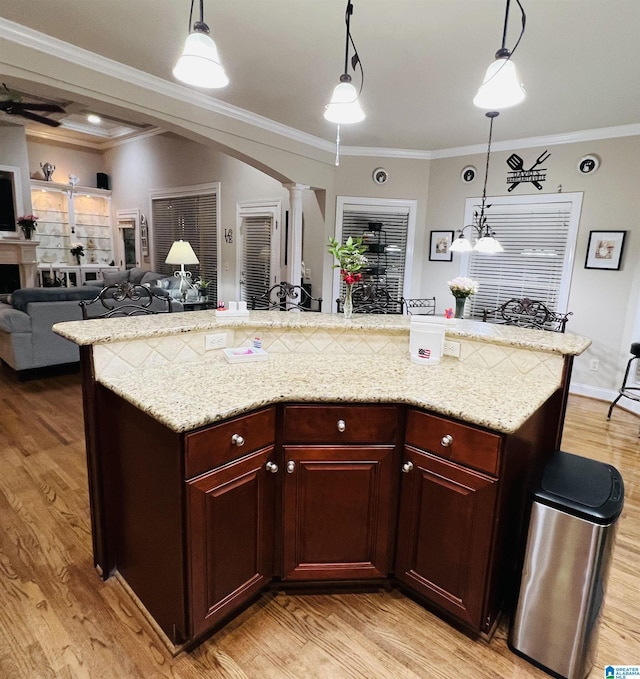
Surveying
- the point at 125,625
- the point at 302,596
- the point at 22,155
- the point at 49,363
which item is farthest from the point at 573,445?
the point at 22,155

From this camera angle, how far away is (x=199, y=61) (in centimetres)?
164

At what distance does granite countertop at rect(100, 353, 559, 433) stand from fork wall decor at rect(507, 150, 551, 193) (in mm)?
3631

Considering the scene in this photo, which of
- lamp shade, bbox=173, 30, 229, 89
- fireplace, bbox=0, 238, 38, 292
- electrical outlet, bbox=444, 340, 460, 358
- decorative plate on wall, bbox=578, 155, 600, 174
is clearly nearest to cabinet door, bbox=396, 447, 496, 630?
electrical outlet, bbox=444, 340, 460, 358

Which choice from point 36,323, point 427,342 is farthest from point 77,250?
point 427,342

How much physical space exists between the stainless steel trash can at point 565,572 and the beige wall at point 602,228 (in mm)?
3489

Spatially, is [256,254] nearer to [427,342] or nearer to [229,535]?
[427,342]

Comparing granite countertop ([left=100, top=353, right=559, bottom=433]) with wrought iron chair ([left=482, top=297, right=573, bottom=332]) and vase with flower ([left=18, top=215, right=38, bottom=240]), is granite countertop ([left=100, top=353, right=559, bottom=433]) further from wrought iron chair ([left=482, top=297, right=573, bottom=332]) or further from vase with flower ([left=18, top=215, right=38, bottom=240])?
vase with flower ([left=18, top=215, right=38, bottom=240])

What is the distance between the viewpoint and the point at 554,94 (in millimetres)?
3434

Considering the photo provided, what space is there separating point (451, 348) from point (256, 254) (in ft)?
15.8

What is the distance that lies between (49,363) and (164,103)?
9.69 feet

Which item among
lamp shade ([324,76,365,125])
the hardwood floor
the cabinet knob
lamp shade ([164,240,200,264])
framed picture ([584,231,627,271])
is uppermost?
lamp shade ([324,76,365,125])

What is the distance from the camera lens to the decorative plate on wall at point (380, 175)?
17.9 feet

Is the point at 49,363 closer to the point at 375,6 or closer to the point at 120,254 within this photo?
the point at 375,6

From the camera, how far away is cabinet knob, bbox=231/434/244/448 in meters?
1.47
